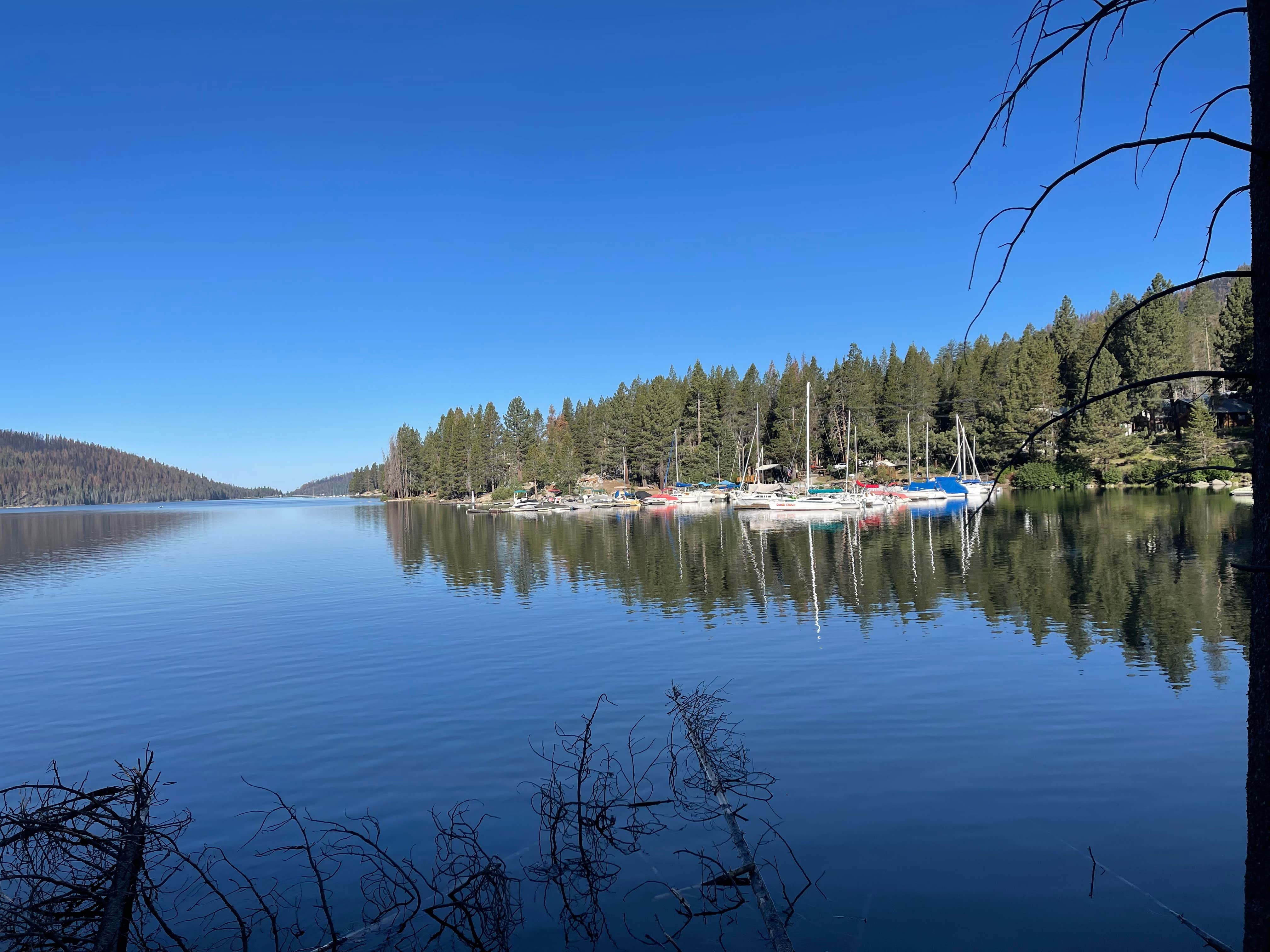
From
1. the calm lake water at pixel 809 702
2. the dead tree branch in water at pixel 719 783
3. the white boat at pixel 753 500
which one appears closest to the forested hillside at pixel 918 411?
the white boat at pixel 753 500

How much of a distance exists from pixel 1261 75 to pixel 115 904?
850cm

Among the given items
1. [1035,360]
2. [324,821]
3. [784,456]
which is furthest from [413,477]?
[324,821]

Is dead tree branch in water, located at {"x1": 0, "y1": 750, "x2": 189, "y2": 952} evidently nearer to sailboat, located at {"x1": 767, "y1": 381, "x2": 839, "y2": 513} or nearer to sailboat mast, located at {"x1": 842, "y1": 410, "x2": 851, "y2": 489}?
sailboat, located at {"x1": 767, "y1": 381, "x2": 839, "y2": 513}

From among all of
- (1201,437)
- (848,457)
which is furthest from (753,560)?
(848,457)

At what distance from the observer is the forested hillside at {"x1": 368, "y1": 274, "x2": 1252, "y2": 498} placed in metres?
80.6

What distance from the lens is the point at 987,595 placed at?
82.1ft

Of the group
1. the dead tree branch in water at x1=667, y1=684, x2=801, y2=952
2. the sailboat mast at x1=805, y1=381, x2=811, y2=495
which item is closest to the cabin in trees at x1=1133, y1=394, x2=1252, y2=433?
the sailboat mast at x1=805, y1=381, x2=811, y2=495

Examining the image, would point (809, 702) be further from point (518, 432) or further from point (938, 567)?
point (518, 432)

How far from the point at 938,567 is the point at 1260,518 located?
30.4 m


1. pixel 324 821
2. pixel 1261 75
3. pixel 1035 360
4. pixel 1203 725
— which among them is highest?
pixel 1035 360

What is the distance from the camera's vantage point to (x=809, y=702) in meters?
14.1

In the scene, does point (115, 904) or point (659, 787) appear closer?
point (115, 904)

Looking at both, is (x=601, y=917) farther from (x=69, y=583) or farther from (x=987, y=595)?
(x=69, y=583)

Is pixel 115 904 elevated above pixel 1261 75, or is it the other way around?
pixel 1261 75
